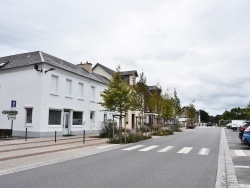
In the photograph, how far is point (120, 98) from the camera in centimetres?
2205

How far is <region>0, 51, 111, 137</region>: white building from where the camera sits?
81.9ft

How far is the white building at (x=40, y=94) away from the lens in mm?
24953

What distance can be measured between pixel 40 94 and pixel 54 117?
9.22 feet

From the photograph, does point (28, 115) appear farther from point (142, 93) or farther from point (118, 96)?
point (142, 93)

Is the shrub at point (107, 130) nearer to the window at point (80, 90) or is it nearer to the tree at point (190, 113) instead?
the window at point (80, 90)

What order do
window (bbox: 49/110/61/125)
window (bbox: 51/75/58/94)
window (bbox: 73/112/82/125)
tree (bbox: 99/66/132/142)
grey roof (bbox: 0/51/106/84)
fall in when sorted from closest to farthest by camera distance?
tree (bbox: 99/66/132/142) → grey roof (bbox: 0/51/106/84) → window (bbox: 49/110/61/125) → window (bbox: 51/75/58/94) → window (bbox: 73/112/82/125)

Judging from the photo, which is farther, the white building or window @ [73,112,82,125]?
window @ [73,112,82,125]

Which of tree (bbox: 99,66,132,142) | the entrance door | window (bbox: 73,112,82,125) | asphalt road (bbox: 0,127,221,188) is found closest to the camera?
asphalt road (bbox: 0,127,221,188)

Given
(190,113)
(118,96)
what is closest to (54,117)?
(118,96)

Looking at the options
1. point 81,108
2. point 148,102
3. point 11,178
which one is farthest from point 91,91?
point 11,178

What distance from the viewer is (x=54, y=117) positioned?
87.2 feet

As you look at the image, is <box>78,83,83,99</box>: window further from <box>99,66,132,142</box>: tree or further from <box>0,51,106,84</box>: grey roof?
<box>99,66,132,142</box>: tree

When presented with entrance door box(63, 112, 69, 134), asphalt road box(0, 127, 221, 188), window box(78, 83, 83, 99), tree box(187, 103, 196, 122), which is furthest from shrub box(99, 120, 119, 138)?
tree box(187, 103, 196, 122)

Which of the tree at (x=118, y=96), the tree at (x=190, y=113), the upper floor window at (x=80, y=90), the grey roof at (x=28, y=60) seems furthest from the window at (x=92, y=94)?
the tree at (x=190, y=113)
